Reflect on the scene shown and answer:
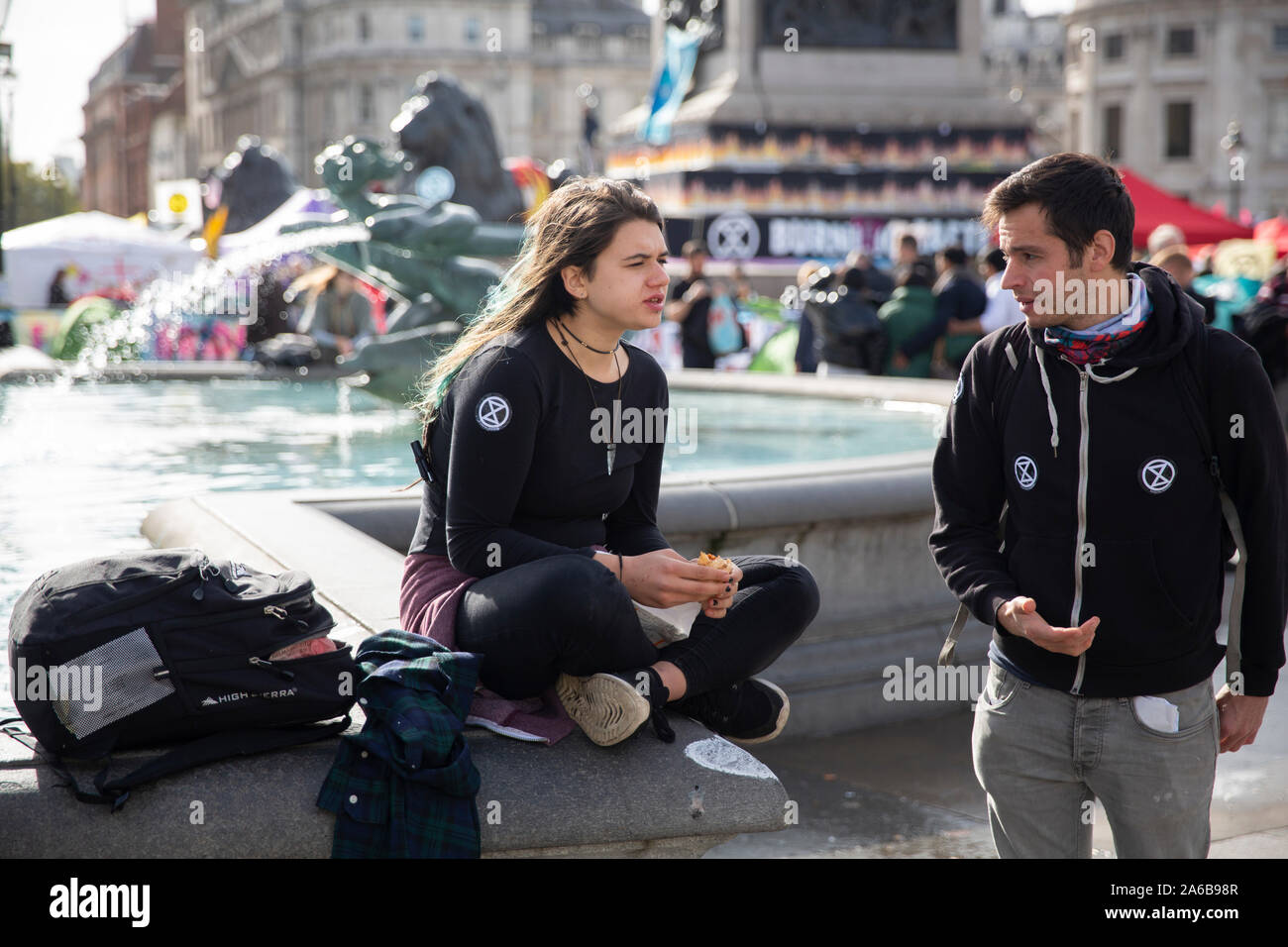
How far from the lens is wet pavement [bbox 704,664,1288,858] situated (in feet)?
14.8

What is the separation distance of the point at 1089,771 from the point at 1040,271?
856 millimetres

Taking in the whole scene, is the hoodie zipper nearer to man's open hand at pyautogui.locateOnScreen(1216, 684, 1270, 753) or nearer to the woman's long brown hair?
man's open hand at pyautogui.locateOnScreen(1216, 684, 1270, 753)

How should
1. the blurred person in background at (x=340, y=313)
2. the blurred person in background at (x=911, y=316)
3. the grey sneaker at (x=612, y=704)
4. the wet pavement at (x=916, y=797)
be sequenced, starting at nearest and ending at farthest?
1. the grey sneaker at (x=612, y=704)
2. the wet pavement at (x=916, y=797)
3. the blurred person in background at (x=911, y=316)
4. the blurred person in background at (x=340, y=313)

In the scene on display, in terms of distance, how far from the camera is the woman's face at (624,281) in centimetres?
316

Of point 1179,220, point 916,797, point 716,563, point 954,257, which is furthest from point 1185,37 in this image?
point 716,563

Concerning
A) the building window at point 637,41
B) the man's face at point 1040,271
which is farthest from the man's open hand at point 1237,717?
the building window at point 637,41

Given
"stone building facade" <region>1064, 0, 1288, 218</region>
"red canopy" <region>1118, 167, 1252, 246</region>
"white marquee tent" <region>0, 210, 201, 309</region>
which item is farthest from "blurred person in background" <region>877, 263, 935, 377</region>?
"stone building facade" <region>1064, 0, 1288, 218</region>

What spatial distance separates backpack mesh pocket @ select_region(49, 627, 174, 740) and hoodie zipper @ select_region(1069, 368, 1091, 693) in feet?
5.10

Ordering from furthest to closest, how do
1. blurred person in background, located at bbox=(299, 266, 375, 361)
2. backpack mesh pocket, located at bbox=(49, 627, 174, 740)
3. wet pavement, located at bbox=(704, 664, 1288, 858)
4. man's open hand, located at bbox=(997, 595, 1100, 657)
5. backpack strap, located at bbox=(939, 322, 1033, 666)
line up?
blurred person in background, located at bbox=(299, 266, 375, 361) → wet pavement, located at bbox=(704, 664, 1288, 858) → backpack strap, located at bbox=(939, 322, 1033, 666) → backpack mesh pocket, located at bbox=(49, 627, 174, 740) → man's open hand, located at bbox=(997, 595, 1100, 657)

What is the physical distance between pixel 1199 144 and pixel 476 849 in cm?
7322

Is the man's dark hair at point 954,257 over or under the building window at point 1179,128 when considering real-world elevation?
under

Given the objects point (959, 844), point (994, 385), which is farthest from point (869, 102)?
point (994, 385)

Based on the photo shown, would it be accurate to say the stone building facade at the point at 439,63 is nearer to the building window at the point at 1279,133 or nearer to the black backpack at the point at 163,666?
the building window at the point at 1279,133

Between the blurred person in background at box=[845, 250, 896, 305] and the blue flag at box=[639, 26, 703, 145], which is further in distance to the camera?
the blue flag at box=[639, 26, 703, 145]
